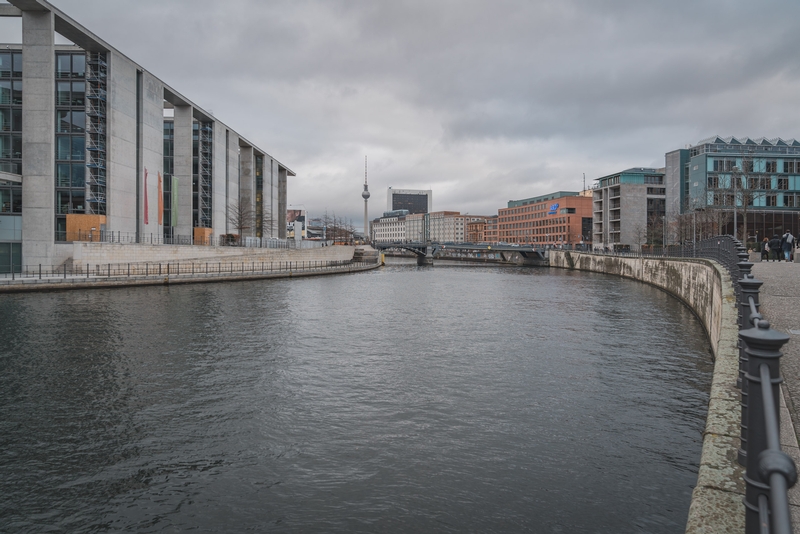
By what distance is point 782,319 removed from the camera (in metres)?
13.5

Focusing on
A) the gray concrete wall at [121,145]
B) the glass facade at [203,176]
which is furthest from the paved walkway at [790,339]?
the glass facade at [203,176]

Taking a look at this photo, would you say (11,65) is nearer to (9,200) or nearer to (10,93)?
(10,93)

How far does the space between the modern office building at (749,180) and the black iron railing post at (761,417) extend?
257 feet

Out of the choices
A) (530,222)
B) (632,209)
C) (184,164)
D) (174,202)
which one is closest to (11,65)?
(184,164)

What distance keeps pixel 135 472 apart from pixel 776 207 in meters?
99.9

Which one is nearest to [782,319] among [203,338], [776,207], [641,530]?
[641,530]

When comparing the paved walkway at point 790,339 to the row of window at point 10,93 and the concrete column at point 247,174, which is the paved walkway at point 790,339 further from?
the concrete column at point 247,174

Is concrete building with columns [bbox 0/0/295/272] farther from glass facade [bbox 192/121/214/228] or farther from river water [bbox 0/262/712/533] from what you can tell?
river water [bbox 0/262/712/533]

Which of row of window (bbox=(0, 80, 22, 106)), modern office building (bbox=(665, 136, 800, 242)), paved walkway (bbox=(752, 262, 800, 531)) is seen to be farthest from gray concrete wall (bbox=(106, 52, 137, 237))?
modern office building (bbox=(665, 136, 800, 242))

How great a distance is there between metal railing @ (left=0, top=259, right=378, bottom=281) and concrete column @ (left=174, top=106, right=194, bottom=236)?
10.6m

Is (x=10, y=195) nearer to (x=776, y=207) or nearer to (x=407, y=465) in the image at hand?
(x=407, y=465)

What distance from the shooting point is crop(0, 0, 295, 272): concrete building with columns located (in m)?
47.2

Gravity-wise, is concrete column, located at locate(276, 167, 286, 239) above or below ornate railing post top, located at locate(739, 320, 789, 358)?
above

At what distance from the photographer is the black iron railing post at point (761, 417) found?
271cm
